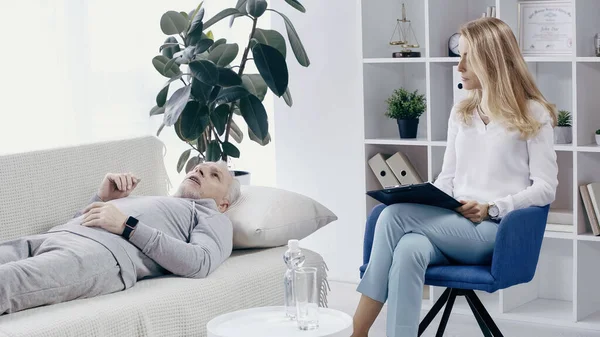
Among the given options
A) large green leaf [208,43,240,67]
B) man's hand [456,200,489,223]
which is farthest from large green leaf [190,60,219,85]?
man's hand [456,200,489,223]

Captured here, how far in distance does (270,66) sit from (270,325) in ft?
5.68

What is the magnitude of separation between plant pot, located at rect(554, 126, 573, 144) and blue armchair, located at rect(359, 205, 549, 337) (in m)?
0.80

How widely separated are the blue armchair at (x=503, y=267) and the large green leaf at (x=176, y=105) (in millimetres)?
1356

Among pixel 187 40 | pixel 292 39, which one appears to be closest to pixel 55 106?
pixel 187 40

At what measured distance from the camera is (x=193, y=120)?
3.83 m

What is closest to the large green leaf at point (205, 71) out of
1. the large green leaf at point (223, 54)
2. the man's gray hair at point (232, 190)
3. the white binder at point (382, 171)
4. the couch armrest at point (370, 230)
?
the large green leaf at point (223, 54)

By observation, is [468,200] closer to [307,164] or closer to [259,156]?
[307,164]

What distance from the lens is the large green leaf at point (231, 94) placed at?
3865 mm

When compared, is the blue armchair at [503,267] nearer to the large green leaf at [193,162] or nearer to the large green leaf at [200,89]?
the large green leaf at [200,89]

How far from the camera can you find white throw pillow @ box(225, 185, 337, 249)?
3.17m

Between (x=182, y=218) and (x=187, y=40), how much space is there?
112 cm

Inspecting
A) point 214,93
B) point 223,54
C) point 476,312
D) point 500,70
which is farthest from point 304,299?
point 223,54

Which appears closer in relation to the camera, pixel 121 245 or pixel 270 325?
pixel 270 325

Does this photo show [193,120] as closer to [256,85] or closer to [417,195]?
[256,85]
